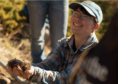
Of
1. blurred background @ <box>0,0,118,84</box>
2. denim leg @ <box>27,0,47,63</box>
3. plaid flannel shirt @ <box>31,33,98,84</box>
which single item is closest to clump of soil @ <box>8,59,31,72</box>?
plaid flannel shirt @ <box>31,33,98,84</box>

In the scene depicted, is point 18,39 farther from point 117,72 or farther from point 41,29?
point 117,72

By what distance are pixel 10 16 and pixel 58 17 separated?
1623mm

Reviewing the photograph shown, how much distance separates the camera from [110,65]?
0.47m

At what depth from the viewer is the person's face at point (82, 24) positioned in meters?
1.53

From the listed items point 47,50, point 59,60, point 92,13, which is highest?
point 92,13

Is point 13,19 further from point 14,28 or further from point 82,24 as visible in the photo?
point 82,24

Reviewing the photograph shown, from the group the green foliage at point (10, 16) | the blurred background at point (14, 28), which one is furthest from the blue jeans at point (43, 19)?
the green foliage at point (10, 16)

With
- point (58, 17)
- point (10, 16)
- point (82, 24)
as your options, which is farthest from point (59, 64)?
point (10, 16)

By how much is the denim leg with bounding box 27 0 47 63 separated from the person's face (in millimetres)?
498

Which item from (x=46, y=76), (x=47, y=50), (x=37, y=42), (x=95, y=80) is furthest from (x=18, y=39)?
(x=95, y=80)

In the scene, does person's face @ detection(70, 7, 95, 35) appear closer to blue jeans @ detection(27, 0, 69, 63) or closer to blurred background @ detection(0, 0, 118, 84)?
blue jeans @ detection(27, 0, 69, 63)

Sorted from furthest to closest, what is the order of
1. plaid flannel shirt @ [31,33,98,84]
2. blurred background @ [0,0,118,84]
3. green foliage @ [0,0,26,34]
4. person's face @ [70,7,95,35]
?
green foliage @ [0,0,26,34] → blurred background @ [0,0,118,84] → person's face @ [70,7,95,35] → plaid flannel shirt @ [31,33,98,84]

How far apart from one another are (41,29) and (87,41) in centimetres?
73

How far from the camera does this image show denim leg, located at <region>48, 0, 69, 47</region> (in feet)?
6.09
